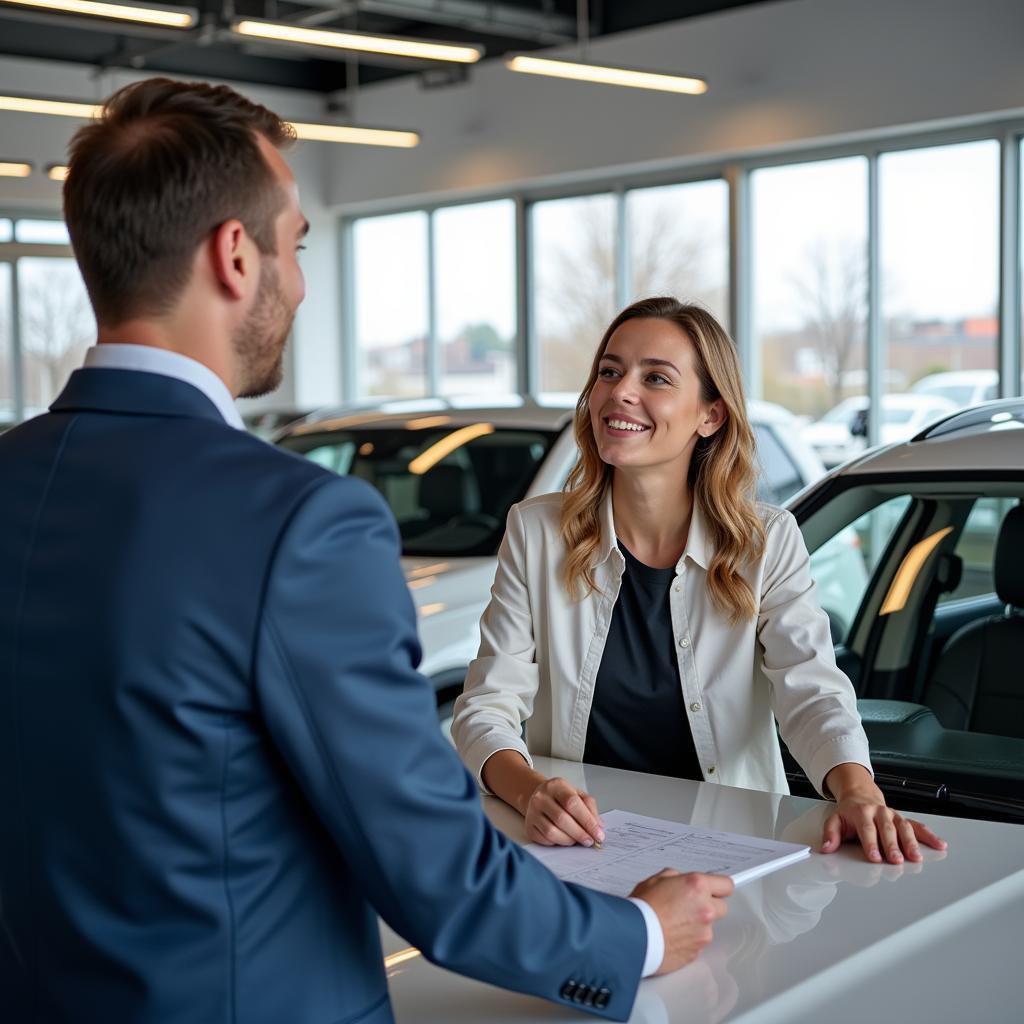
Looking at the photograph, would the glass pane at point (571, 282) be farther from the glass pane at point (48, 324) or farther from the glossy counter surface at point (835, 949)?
the glossy counter surface at point (835, 949)

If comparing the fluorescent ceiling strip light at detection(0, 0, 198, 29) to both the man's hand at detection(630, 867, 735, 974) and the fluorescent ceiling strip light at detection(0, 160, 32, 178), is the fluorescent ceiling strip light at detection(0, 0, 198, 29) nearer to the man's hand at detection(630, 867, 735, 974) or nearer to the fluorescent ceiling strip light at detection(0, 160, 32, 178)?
the fluorescent ceiling strip light at detection(0, 160, 32, 178)

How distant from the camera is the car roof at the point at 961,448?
103 inches

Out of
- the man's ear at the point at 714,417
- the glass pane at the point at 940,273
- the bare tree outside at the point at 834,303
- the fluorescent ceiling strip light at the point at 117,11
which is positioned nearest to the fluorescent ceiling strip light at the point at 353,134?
the fluorescent ceiling strip light at the point at 117,11

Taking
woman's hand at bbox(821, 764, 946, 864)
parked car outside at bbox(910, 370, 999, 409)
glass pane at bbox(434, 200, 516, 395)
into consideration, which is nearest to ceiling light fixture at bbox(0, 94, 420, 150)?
glass pane at bbox(434, 200, 516, 395)

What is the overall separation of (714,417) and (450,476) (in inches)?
104

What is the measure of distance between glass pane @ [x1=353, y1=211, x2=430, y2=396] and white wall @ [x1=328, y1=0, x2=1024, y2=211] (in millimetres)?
508

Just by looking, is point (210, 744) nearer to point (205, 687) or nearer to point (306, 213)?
point (205, 687)

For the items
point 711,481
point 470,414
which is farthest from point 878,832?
point 470,414

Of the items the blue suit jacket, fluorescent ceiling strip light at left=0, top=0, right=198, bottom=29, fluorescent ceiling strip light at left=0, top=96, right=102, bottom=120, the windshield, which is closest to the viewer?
the blue suit jacket

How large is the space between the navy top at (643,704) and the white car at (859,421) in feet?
25.0

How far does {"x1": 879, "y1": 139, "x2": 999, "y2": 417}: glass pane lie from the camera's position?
9414 millimetres

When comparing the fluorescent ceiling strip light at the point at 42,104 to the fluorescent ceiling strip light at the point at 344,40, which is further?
the fluorescent ceiling strip light at the point at 42,104

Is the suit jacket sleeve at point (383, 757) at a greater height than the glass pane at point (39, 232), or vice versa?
the glass pane at point (39, 232)

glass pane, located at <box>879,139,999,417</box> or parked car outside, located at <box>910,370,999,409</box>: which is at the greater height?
glass pane, located at <box>879,139,999,417</box>
